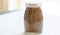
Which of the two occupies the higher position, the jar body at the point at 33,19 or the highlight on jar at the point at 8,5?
the highlight on jar at the point at 8,5

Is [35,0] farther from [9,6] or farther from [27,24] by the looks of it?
[9,6]

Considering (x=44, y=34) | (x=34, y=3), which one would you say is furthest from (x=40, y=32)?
(x=34, y=3)

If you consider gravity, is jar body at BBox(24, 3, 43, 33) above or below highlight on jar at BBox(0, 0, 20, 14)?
below

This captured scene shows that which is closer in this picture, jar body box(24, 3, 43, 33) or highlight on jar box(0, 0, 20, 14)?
jar body box(24, 3, 43, 33)

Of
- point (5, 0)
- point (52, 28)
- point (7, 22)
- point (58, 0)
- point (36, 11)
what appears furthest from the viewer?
point (5, 0)

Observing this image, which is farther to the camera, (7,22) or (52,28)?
(7,22)

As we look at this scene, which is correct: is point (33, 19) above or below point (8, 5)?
below

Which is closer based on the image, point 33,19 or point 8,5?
point 33,19

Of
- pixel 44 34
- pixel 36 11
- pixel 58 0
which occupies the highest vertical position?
pixel 58 0
